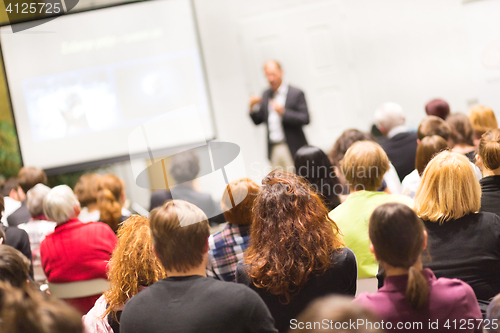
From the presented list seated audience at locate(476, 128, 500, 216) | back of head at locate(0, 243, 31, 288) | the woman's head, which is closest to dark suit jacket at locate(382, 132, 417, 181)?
seated audience at locate(476, 128, 500, 216)

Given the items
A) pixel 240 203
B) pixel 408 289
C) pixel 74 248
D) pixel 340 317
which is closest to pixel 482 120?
pixel 240 203

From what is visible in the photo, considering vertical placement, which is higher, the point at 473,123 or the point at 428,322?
the point at 473,123

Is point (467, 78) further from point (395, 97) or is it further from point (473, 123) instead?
point (473, 123)

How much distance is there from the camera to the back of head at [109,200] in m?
2.63

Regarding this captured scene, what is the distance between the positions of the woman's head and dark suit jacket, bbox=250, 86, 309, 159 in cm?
309

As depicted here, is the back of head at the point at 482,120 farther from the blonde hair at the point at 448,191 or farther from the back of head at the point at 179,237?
the back of head at the point at 179,237

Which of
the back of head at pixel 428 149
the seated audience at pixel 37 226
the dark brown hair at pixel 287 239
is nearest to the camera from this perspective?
the dark brown hair at pixel 287 239

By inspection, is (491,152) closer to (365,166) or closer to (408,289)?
(365,166)

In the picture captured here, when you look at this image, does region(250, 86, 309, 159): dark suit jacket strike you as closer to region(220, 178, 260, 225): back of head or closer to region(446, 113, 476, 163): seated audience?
region(446, 113, 476, 163): seated audience

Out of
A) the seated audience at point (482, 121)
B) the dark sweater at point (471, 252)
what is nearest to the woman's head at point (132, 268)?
the dark sweater at point (471, 252)

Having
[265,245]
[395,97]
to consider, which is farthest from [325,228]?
[395,97]

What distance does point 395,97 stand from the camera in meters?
5.19

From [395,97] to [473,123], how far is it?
77.9 inches

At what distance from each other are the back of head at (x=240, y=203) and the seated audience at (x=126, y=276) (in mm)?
448
